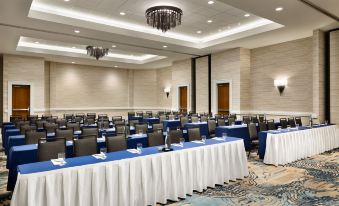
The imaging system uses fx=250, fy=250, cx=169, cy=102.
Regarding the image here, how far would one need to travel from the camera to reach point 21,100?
1238 cm

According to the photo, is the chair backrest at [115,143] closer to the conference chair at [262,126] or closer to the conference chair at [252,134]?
the conference chair at [252,134]

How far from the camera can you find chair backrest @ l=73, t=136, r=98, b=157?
12.9ft

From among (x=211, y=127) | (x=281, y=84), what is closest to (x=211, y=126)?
(x=211, y=127)

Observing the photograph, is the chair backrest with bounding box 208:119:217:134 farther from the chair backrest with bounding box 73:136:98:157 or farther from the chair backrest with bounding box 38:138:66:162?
the chair backrest with bounding box 38:138:66:162

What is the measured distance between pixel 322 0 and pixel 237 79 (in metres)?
5.14

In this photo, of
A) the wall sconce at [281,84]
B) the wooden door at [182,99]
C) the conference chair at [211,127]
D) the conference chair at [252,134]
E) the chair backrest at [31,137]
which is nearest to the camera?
the chair backrest at [31,137]

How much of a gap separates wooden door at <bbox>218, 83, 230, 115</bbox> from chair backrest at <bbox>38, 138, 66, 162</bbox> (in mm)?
8806

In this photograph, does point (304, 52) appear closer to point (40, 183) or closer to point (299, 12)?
point (299, 12)

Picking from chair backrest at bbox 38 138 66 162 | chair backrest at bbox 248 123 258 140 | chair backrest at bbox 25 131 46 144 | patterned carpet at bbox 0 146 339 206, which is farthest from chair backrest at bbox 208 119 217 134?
chair backrest at bbox 38 138 66 162

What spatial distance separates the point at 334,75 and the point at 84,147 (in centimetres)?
795

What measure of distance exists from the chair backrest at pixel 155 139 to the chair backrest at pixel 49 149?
1487 millimetres

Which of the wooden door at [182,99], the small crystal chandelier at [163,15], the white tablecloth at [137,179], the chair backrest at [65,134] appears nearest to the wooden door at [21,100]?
the wooden door at [182,99]

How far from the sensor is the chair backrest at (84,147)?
3.92 m

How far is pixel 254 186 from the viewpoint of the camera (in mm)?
4242
